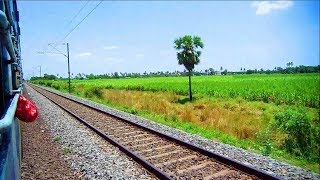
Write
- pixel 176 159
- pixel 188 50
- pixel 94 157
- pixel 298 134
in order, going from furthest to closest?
pixel 188 50 < pixel 298 134 < pixel 94 157 < pixel 176 159

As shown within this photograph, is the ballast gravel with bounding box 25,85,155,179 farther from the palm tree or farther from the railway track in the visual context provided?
the palm tree

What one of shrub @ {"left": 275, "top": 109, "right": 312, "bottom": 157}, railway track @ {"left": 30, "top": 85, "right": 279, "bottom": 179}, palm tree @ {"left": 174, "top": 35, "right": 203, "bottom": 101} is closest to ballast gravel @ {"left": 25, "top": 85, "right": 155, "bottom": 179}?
railway track @ {"left": 30, "top": 85, "right": 279, "bottom": 179}

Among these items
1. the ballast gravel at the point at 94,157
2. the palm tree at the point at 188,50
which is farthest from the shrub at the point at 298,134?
the palm tree at the point at 188,50

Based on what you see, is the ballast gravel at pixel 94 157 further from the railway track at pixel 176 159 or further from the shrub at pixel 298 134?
the shrub at pixel 298 134

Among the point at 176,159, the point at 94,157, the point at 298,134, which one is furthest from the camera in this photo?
the point at 298,134

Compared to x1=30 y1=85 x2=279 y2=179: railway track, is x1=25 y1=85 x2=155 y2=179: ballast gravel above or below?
below

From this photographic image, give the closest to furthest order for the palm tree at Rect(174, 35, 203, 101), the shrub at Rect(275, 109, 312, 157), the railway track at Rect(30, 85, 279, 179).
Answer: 1. the railway track at Rect(30, 85, 279, 179)
2. the shrub at Rect(275, 109, 312, 157)
3. the palm tree at Rect(174, 35, 203, 101)

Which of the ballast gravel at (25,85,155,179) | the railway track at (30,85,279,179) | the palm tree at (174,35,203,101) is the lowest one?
the ballast gravel at (25,85,155,179)

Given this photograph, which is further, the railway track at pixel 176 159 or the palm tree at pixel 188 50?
the palm tree at pixel 188 50

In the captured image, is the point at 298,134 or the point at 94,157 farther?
the point at 298,134

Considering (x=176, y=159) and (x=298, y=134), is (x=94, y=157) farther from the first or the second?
(x=298, y=134)

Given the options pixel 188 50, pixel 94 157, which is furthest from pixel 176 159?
pixel 188 50

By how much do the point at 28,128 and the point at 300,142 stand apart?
36.7 ft

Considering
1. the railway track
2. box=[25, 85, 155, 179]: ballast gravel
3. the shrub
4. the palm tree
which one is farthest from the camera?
the palm tree
